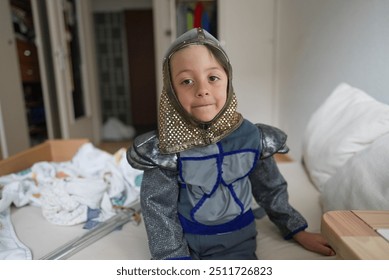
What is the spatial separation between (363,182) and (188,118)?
0.42 m

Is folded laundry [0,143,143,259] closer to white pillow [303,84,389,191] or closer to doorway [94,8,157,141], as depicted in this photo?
white pillow [303,84,389,191]

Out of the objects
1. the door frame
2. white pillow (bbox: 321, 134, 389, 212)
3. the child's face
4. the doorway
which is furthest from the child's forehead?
the doorway

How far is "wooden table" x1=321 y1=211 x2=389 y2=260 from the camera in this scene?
0.33 meters

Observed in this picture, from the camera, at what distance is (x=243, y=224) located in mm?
620

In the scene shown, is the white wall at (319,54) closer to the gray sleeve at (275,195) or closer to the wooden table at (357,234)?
the gray sleeve at (275,195)

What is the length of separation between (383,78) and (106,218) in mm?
898

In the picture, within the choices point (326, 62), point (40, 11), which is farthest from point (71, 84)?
point (326, 62)

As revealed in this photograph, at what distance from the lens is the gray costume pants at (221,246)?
23.2 inches

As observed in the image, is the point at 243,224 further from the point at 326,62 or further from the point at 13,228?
the point at 326,62

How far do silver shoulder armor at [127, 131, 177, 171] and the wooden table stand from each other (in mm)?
274

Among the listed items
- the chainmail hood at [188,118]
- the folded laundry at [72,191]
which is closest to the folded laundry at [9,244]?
the folded laundry at [72,191]

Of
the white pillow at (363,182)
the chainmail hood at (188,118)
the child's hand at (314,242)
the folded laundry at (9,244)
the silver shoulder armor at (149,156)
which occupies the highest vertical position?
the chainmail hood at (188,118)

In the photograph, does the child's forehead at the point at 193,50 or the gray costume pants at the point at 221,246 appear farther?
the gray costume pants at the point at 221,246

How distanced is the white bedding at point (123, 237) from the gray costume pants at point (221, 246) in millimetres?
74
